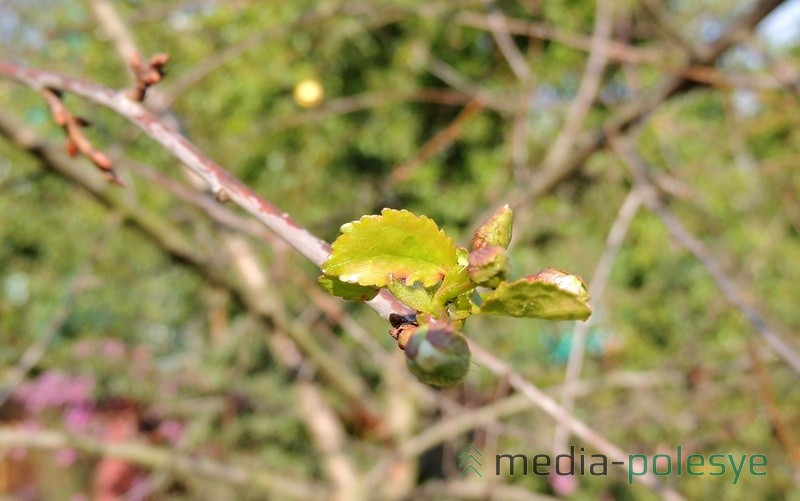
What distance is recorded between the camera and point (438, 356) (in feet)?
0.72

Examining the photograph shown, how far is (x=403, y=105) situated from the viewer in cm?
208

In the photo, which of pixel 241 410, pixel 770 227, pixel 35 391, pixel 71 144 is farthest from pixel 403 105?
pixel 71 144

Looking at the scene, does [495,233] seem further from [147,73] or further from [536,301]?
[147,73]

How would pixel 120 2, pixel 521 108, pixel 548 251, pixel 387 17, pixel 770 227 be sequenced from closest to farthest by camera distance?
pixel 521 108 → pixel 387 17 → pixel 120 2 → pixel 548 251 → pixel 770 227

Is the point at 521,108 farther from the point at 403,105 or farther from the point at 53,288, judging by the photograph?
the point at 53,288

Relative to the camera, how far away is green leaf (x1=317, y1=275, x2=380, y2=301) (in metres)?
0.27

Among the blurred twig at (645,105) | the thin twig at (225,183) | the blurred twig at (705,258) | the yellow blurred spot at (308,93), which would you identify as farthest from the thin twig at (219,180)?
the yellow blurred spot at (308,93)

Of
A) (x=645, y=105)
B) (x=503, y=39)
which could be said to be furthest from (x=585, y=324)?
(x=503, y=39)

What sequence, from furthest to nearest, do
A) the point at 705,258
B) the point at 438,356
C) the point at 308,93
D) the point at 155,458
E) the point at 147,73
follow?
the point at 308,93
the point at 155,458
the point at 705,258
the point at 147,73
the point at 438,356

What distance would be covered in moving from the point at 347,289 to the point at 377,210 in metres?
1.31

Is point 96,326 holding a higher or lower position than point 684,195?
higher

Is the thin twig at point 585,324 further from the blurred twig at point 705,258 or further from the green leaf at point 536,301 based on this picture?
the green leaf at point 536,301

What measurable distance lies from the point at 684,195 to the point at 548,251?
2.89 feet

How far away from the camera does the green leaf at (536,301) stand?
0.23m
